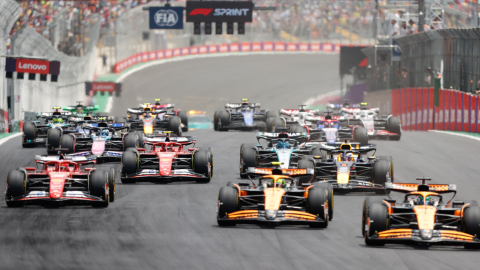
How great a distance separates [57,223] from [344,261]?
5330mm

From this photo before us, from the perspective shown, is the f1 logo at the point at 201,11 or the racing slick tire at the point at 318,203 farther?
the f1 logo at the point at 201,11

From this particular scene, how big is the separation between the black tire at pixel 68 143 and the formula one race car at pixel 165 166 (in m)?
4.91

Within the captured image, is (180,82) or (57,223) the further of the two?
(180,82)

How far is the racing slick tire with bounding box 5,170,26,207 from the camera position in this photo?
1553cm

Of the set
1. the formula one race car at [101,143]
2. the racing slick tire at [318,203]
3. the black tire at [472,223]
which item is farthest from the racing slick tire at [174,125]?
the black tire at [472,223]

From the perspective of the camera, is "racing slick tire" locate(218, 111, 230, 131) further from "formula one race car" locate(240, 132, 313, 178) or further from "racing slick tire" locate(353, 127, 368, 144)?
"formula one race car" locate(240, 132, 313, 178)

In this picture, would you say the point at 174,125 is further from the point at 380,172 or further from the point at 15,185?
the point at 15,185

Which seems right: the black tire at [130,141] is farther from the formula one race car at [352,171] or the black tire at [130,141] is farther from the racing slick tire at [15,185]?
the racing slick tire at [15,185]

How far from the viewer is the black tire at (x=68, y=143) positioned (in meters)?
24.1

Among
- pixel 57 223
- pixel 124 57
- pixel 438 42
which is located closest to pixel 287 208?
pixel 57 223

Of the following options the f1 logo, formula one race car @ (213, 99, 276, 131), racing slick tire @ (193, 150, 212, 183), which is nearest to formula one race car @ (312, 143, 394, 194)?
racing slick tire @ (193, 150, 212, 183)

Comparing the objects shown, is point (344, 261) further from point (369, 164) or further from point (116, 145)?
point (116, 145)

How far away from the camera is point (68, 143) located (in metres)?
24.1

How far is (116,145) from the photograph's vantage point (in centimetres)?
2423
